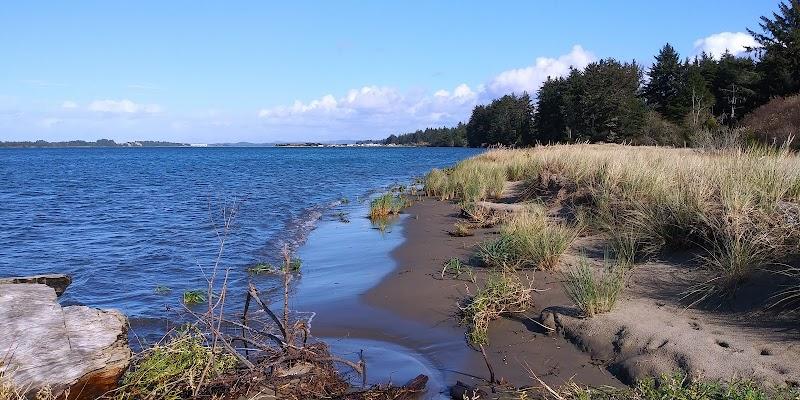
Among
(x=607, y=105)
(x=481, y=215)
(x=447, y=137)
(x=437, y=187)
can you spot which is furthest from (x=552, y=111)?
(x=447, y=137)

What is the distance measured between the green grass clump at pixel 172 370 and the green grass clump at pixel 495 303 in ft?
8.61

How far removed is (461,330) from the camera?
6387mm

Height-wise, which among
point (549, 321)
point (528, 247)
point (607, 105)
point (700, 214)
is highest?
point (607, 105)

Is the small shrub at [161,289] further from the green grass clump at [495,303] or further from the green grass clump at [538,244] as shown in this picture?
the green grass clump at [538,244]

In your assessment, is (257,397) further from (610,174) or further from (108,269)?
(610,174)

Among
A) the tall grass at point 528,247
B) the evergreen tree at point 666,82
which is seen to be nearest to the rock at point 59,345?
the tall grass at point 528,247

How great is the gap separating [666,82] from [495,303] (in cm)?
5744

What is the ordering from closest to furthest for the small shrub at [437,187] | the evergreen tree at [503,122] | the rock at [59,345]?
the rock at [59,345] → the small shrub at [437,187] → the evergreen tree at [503,122]

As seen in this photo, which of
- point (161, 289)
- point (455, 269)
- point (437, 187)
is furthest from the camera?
point (437, 187)

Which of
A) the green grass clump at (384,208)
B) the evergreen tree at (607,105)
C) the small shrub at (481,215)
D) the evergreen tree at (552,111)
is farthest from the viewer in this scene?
the evergreen tree at (552,111)

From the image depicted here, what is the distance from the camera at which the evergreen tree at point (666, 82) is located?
177 feet

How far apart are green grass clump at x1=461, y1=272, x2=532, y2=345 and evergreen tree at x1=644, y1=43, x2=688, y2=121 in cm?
4955

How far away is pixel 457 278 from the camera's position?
816 centimetres

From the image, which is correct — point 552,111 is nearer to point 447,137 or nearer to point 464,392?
point 464,392
